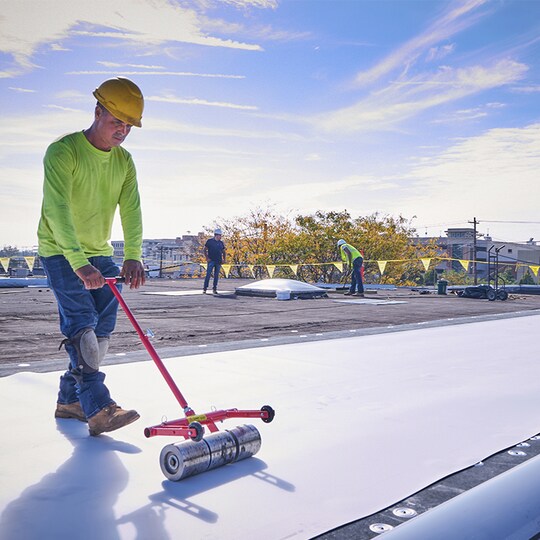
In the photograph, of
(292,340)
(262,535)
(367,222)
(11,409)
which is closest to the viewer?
(262,535)

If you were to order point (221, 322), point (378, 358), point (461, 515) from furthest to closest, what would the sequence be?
point (221, 322), point (378, 358), point (461, 515)

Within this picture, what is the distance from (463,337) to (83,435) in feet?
14.1

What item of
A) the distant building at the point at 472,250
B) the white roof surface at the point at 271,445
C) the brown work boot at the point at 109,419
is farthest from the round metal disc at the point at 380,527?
the distant building at the point at 472,250

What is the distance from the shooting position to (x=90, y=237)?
Answer: 257cm

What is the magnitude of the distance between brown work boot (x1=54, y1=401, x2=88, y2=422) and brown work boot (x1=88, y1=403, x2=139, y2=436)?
27 cm

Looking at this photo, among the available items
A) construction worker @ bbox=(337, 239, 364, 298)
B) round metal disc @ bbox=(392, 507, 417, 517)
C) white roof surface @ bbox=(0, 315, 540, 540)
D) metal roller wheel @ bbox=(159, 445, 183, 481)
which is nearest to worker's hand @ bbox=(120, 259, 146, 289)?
white roof surface @ bbox=(0, 315, 540, 540)

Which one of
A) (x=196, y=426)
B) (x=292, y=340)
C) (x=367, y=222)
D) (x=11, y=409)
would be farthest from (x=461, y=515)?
(x=367, y=222)

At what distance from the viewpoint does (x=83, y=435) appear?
2.38 metres

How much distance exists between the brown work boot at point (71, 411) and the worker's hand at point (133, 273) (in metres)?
0.61

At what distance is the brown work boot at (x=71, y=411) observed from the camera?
2.59 m

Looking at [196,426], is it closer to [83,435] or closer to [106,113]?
[83,435]

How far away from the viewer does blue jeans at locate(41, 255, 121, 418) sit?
2.35m

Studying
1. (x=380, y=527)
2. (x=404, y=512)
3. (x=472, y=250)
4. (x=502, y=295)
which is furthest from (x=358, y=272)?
(x=472, y=250)

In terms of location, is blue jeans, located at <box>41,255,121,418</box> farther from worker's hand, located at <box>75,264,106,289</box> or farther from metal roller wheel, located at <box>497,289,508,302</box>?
metal roller wheel, located at <box>497,289,508,302</box>
